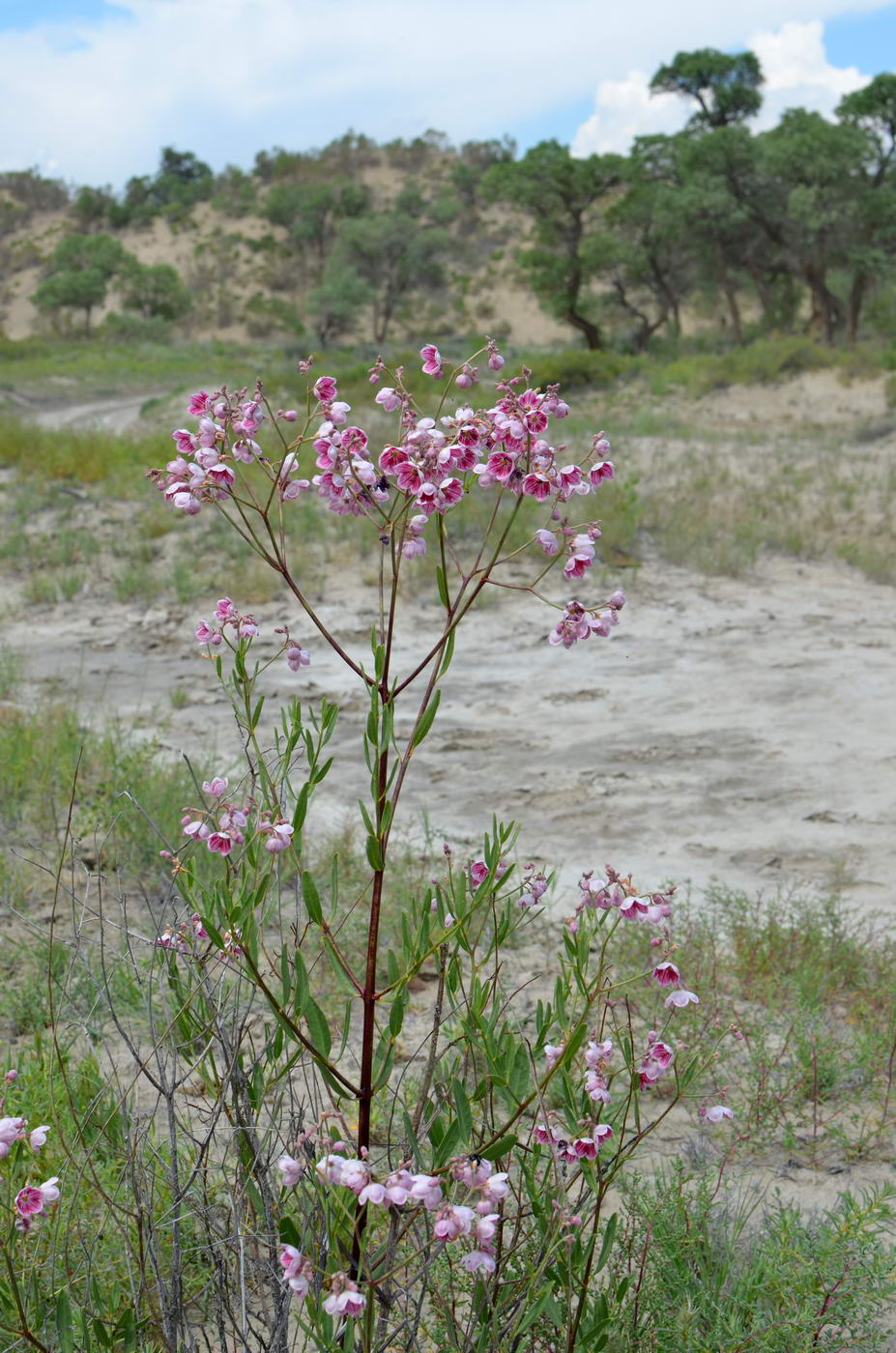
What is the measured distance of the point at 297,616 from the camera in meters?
8.21

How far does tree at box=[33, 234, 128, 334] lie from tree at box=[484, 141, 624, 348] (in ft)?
69.7

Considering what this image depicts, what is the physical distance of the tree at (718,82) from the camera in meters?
31.3

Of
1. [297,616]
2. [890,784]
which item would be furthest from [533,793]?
[297,616]

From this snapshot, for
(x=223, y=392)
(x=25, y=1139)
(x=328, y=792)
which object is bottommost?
(x=328, y=792)

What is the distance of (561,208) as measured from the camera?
2995 cm

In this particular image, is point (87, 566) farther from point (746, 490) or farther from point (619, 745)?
point (746, 490)

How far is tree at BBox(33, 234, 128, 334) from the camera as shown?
4428 cm

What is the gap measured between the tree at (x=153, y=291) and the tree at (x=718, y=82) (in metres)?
22.9

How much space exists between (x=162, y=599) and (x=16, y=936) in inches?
214

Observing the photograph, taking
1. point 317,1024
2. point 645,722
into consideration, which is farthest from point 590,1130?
point 645,722

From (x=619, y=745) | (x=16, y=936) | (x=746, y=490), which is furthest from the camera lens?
(x=746, y=490)

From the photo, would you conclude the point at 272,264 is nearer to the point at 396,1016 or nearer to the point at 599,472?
the point at 599,472

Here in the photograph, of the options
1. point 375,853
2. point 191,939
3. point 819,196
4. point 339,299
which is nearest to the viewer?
point 375,853

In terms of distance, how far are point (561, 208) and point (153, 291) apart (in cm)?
2294
